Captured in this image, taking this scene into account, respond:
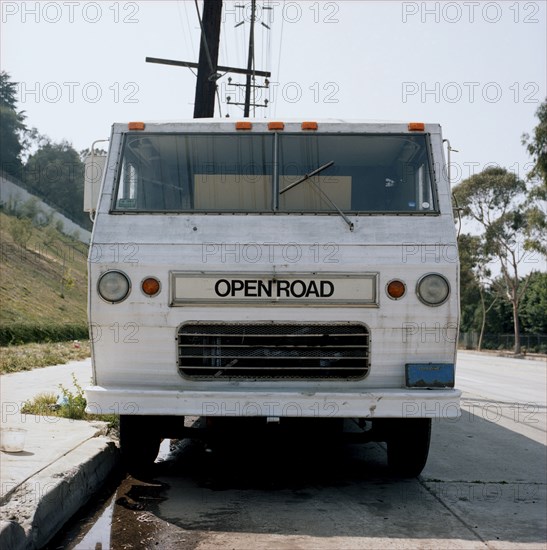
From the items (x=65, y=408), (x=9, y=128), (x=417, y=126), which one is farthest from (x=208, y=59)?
(x=9, y=128)

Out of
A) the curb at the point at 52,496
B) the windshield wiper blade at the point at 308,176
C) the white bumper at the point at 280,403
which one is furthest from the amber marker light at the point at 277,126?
the curb at the point at 52,496

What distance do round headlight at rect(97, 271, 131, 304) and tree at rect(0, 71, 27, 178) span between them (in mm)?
89435

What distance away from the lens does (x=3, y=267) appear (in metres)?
47.2

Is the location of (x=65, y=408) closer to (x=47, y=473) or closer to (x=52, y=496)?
(x=47, y=473)

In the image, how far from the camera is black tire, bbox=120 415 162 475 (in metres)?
5.61

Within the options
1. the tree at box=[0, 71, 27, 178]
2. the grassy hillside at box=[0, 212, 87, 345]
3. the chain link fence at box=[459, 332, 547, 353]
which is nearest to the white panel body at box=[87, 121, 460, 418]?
the grassy hillside at box=[0, 212, 87, 345]

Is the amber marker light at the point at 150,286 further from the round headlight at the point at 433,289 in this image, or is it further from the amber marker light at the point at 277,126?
the round headlight at the point at 433,289

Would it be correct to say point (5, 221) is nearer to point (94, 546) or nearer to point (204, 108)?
point (204, 108)

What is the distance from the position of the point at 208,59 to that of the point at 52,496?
34.8ft

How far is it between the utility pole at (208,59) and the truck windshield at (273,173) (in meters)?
8.04

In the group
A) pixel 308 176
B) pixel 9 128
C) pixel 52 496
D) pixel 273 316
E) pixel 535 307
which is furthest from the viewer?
pixel 9 128

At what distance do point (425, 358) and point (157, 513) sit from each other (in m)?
2.10

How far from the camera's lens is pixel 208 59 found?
13.8 meters

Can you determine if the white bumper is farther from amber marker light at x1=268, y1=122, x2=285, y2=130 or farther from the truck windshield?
amber marker light at x1=268, y1=122, x2=285, y2=130
